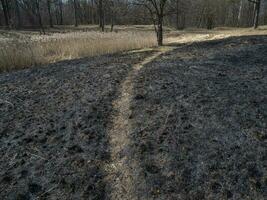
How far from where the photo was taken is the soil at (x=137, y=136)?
9.84 feet

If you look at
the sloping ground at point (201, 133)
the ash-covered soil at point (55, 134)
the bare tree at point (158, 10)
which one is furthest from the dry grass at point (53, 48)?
the sloping ground at point (201, 133)

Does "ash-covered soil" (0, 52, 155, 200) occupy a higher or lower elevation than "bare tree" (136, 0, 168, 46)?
lower

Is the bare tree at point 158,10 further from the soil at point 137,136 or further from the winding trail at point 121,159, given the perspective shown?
the winding trail at point 121,159

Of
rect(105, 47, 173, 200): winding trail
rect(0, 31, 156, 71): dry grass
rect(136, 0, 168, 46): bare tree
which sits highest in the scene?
rect(136, 0, 168, 46): bare tree

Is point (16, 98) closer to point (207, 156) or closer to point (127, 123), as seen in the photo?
point (127, 123)

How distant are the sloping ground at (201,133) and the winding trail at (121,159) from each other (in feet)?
0.27

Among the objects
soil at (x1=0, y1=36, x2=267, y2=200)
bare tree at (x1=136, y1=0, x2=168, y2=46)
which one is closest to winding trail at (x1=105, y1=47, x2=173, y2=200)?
soil at (x1=0, y1=36, x2=267, y2=200)

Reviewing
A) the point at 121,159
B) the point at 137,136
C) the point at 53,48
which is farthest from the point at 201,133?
the point at 53,48

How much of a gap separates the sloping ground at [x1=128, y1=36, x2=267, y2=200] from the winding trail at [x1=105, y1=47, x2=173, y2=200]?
0.27 feet

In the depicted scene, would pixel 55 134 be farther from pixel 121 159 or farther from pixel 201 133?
pixel 201 133

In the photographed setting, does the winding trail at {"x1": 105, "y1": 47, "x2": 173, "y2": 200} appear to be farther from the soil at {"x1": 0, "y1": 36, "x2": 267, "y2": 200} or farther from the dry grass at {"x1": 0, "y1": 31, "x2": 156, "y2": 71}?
the dry grass at {"x1": 0, "y1": 31, "x2": 156, "y2": 71}

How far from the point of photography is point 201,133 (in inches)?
148

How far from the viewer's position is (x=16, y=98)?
17.2 ft

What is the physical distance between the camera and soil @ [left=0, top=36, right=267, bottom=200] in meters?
3.00
